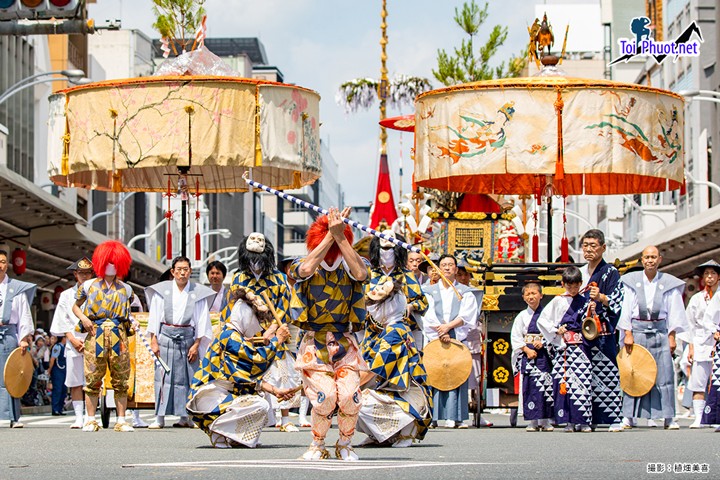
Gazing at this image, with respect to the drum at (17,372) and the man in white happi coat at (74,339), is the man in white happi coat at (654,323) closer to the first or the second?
the man in white happi coat at (74,339)

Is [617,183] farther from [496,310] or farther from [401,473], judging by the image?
[401,473]

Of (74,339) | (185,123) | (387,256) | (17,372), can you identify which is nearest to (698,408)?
(387,256)

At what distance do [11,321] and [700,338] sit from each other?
664cm

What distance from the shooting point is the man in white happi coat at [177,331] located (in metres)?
15.1

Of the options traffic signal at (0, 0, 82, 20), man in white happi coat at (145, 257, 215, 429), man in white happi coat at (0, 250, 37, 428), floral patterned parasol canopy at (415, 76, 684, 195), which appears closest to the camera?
man in white happi coat at (0, 250, 37, 428)

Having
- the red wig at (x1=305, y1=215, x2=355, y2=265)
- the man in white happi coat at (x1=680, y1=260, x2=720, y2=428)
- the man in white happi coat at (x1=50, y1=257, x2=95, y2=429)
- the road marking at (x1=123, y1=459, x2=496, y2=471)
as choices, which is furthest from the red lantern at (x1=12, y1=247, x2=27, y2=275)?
the road marking at (x1=123, y1=459, x2=496, y2=471)

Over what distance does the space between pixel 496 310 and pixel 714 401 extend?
2.81 meters

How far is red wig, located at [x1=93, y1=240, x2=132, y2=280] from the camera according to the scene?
14.1 meters

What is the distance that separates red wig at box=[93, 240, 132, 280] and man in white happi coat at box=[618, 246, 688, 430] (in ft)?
15.7

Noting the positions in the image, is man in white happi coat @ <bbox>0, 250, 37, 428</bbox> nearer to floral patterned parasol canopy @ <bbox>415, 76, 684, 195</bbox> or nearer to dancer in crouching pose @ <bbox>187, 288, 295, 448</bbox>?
dancer in crouching pose @ <bbox>187, 288, 295, 448</bbox>

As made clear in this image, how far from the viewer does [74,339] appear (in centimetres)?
1502

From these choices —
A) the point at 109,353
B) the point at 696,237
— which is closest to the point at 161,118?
the point at 109,353

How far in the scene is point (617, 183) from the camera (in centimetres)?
2023

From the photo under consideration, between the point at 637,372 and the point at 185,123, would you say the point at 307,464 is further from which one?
the point at 185,123
